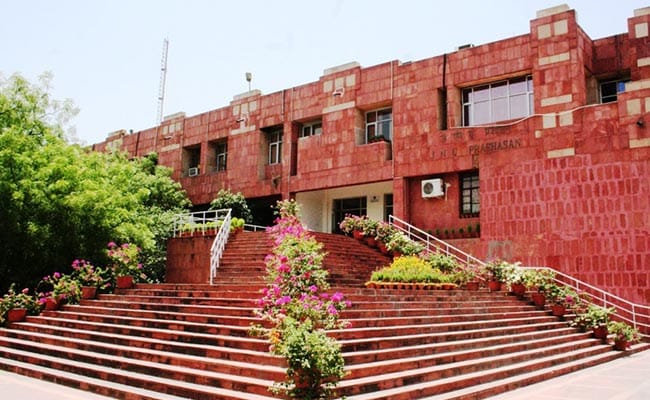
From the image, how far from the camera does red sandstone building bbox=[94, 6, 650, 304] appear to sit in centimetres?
1476

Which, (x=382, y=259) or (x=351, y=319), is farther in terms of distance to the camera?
(x=382, y=259)

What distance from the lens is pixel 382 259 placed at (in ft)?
53.4

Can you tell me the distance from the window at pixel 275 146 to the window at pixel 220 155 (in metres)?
2.64

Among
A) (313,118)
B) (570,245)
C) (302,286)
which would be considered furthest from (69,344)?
(313,118)

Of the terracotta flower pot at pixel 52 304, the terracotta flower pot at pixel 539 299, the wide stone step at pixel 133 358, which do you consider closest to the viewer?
the wide stone step at pixel 133 358

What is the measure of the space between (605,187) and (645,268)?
2314 mm

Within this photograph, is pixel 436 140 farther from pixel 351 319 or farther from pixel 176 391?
pixel 176 391

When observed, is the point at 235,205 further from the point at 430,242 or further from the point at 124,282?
the point at 124,282

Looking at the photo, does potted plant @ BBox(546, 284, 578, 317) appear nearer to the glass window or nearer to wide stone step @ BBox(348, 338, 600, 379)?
wide stone step @ BBox(348, 338, 600, 379)

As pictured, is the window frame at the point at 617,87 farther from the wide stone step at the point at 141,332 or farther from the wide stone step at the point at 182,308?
the wide stone step at the point at 141,332

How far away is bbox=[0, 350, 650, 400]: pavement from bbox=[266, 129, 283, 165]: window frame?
1543cm

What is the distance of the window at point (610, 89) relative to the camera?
55.9 ft

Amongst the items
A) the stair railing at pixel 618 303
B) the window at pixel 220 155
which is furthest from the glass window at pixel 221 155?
the stair railing at pixel 618 303

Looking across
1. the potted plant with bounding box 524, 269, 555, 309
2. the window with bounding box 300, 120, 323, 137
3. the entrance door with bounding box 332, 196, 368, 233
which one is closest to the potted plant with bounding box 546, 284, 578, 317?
the potted plant with bounding box 524, 269, 555, 309
